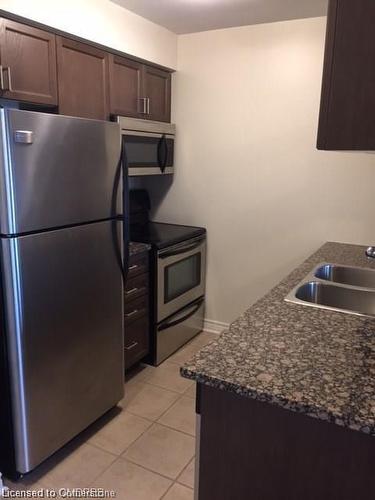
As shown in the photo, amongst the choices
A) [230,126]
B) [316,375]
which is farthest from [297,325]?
[230,126]

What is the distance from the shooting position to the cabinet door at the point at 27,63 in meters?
1.86

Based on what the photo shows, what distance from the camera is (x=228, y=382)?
987mm

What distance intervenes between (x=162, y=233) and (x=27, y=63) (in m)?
1.47

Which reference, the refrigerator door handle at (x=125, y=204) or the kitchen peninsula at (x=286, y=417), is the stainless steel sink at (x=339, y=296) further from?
the refrigerator door handle at (x=125, y=204)

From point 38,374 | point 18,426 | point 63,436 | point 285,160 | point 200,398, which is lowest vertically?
point 63,436

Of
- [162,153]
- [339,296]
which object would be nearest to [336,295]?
[339,296]

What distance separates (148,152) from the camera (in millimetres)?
2936

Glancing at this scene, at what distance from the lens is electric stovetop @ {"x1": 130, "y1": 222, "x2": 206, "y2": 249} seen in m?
2.80

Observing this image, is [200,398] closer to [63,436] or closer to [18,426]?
[18,426]

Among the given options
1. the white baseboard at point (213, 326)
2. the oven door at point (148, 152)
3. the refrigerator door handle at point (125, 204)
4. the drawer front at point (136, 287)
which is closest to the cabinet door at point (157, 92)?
the oven door at point (148, 152)

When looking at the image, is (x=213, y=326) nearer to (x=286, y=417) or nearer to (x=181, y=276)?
(x=181, y=276)

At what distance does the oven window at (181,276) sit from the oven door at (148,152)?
0.71 metres

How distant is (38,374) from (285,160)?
2.15 m

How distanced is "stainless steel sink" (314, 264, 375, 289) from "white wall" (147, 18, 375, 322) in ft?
2.34
